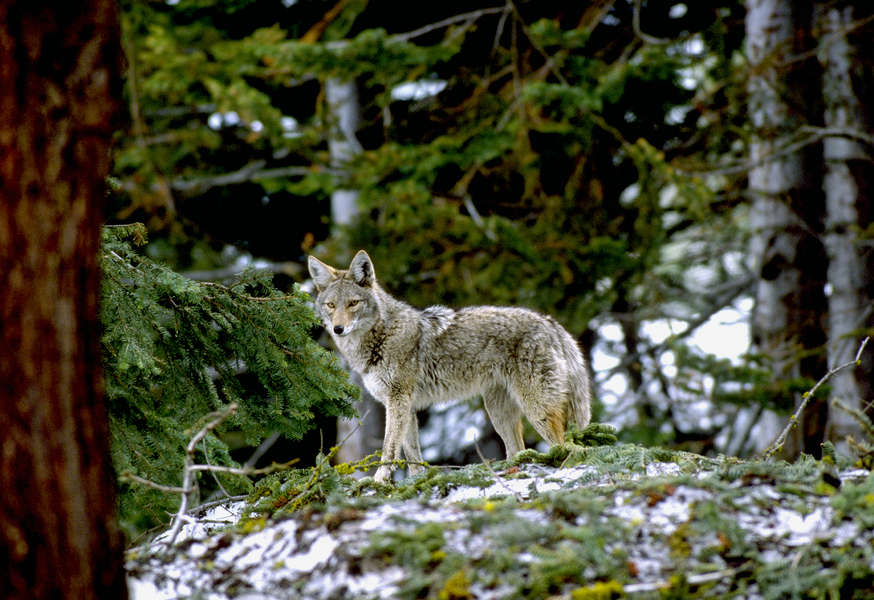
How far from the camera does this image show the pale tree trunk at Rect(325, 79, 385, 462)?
1270 cm

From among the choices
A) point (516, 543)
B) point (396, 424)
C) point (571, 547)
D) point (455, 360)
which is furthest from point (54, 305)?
point (455, 360)

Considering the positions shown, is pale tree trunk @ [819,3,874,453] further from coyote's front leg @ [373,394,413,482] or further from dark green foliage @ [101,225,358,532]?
dark green foliage @ [101,225,358,532]

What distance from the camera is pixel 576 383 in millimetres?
7371

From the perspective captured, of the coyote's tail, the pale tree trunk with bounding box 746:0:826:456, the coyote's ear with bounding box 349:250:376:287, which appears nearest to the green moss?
the coyote's tail

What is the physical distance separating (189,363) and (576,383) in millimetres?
3383

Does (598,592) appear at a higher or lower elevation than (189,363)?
lower

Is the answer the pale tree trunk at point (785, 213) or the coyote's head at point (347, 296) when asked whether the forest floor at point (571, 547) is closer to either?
the coyote's head at point (347, 296)

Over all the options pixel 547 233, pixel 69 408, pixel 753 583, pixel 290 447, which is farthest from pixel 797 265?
pixel 69 408

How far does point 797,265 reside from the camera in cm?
1174

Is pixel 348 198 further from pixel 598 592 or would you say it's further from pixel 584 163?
pixel 598 592

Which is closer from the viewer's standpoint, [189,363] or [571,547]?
[571,547]

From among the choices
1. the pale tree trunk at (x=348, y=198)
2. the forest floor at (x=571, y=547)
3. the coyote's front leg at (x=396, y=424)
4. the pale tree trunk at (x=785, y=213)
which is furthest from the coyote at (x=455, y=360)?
the pale tree trunk at (x=785, y=213)

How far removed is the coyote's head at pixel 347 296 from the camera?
748cm

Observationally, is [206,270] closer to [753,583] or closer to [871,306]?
[871,306]
